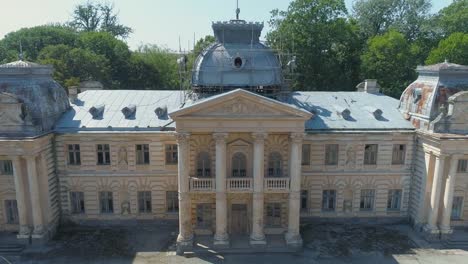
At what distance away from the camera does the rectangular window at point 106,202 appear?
3053 centimetres

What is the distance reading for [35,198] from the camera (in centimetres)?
2711

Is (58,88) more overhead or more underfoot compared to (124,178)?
more overhead

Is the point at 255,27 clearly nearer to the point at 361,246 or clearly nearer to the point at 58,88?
the point at 58,88

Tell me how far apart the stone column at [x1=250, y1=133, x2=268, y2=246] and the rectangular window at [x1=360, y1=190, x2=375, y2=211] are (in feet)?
33.4

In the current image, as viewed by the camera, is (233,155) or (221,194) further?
(233,155)

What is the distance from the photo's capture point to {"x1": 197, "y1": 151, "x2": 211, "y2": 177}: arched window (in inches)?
1121

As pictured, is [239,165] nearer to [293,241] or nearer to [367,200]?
[293,241]

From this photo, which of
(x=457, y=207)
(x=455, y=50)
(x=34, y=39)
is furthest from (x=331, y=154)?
(x=34, y=39)

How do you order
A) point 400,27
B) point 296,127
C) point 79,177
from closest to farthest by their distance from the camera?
point 296,127 < point 79,177 < point 400,27

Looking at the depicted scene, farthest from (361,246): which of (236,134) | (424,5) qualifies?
(424,5)

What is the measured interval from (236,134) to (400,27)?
53.3 m

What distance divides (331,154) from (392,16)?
49.9m

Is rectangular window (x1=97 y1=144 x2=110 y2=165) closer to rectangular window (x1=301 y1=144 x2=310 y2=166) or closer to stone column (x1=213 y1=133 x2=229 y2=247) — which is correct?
stone column (x1=213 y1=133 x2=229 y2=247)

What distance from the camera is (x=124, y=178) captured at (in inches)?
1182
